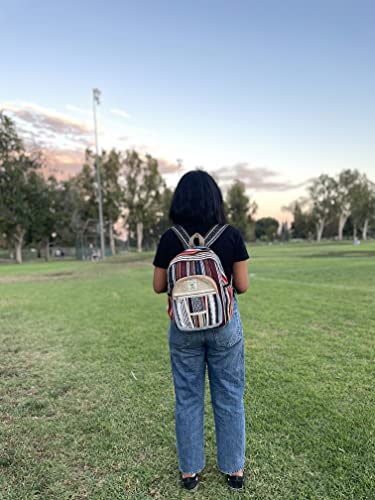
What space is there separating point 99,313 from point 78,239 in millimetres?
33797

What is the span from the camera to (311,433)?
252 centimetres

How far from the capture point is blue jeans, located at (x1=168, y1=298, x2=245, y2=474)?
193 cm

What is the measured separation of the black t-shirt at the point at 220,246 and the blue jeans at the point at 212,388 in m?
0.30

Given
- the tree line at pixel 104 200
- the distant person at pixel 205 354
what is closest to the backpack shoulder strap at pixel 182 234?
the distant person at pixel 205 354

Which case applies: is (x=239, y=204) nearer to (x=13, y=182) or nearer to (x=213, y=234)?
(x=13, y=182)

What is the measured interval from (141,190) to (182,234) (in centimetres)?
4957

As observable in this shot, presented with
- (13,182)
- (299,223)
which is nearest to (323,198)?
(299,223)

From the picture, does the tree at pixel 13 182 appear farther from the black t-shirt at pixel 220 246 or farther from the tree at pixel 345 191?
the tree at pixel 345 191

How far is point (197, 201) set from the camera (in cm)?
189

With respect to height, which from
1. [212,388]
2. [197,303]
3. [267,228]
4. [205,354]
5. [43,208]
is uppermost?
[43,208]

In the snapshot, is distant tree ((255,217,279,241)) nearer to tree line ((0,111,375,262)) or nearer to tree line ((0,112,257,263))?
tree line ((0,111,375,262))

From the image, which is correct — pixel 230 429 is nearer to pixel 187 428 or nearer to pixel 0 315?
pixel 187 428

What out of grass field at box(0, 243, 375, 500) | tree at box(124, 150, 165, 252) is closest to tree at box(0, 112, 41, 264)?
tree at box(124, 150, 165, 252)

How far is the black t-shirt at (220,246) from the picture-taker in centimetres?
187
